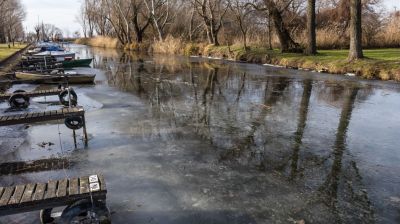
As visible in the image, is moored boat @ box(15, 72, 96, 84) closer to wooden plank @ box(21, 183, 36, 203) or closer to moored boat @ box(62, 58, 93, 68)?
moored boat @ box(62, 58, 93, 68)

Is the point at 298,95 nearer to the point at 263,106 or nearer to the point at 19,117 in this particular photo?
the point at 263,106

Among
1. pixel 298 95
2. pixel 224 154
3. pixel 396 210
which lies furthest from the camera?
pixel 298 95

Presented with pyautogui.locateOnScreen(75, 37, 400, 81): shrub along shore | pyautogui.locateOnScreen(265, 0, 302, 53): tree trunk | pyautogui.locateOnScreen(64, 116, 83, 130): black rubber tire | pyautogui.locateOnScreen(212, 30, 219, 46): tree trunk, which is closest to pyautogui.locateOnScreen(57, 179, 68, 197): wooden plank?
pyautogui.locateOnScreen(64, 116, 83, 130): black rubber tire

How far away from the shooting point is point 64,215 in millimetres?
4262

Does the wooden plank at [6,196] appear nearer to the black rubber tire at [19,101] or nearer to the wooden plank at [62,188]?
the wooden plank at [62,188]

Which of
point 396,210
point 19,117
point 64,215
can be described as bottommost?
point 396,210

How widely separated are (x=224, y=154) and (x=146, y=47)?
125 ft

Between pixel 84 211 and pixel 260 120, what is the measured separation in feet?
20.5

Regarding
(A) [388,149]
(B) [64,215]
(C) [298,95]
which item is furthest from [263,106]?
(B) [64,215]

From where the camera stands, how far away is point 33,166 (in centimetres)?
670

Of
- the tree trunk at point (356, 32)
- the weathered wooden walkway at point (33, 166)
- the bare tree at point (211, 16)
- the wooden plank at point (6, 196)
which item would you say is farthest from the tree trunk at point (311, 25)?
the wooden plank at point (6, 196)

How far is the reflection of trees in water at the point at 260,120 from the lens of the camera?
6000 millimetres

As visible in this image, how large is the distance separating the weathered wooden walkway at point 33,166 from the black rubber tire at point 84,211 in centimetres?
245

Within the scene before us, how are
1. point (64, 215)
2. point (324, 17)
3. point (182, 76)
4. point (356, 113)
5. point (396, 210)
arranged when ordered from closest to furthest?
point (64, 215) < point (396, 210) < point (356, 113) < point (182, 76) < point (324, 17)
